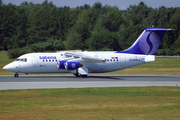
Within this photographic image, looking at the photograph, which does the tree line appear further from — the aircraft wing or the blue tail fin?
the blue tail fin

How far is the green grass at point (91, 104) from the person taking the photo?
1622 cm

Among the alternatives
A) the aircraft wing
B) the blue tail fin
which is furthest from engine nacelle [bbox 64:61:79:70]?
the blue tail fin

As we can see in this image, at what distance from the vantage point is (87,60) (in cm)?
3734

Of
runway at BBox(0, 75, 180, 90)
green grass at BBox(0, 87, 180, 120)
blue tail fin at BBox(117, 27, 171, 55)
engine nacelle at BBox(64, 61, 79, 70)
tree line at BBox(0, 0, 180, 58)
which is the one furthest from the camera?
tree line at BBox(0, 0, 180, 58)

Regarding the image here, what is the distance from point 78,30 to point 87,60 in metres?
72.1

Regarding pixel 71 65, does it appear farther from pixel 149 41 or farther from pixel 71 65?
pixel 149 41

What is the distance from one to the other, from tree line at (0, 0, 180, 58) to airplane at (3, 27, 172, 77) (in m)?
39.7

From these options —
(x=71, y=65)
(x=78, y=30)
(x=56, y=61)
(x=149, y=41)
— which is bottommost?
(x=71, y=65)

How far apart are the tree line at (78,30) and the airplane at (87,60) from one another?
1564 inches

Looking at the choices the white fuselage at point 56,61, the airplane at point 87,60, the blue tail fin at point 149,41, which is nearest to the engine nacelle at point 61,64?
the airplane at point 87,60

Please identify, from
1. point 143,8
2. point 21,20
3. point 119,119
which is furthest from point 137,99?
point 143,8

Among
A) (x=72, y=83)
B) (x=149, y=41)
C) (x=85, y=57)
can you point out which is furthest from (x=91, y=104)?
(x=149, y=41)

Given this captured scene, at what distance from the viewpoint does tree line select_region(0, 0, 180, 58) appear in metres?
94.4

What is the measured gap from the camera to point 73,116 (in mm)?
16016
